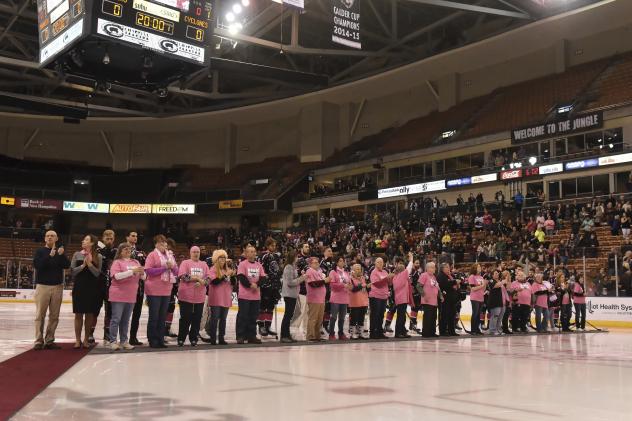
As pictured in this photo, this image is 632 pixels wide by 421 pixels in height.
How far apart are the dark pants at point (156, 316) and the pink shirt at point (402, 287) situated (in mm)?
5051

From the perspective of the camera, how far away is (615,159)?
24172 mm

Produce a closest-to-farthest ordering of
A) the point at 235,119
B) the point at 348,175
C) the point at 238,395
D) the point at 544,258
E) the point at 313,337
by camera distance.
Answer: the point at 238,395 < the point at 313,337 < the point at 544,258 < the point at 348,175 < the point at 235,119

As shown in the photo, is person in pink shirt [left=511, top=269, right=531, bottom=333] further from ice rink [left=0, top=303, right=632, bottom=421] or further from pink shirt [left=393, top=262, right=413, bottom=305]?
ice rink [left=0, top=303, right=632, bottom=421]

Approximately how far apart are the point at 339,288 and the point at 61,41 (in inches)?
319

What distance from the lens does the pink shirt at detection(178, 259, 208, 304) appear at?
947cm

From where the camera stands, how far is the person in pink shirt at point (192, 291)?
9.45 m

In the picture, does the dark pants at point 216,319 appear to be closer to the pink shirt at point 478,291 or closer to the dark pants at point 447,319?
the dark pants at point 447,319

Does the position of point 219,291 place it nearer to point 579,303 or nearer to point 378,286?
point 378,286

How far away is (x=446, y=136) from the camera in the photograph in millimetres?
32375

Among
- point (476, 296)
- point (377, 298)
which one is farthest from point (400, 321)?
point (476, 296)

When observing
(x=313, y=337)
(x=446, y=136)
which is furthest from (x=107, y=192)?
(x=313, y=337)

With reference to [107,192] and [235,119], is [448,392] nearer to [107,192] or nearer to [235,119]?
[235,119]

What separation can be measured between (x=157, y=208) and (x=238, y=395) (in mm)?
40905

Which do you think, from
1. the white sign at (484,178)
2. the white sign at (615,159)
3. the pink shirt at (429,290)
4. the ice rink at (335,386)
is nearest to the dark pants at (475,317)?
the pink shirt at (429,290)
